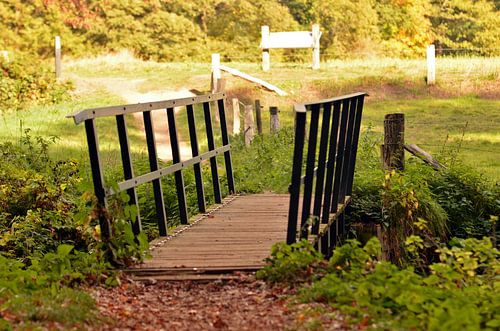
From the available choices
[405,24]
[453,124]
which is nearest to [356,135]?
[453,124]

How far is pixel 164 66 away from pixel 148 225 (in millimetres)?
25750

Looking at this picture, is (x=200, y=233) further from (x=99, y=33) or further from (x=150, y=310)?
(x=99, y=33)

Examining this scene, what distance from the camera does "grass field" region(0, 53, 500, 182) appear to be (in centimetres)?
2527

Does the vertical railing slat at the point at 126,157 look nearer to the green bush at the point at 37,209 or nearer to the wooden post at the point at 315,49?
the green bush at the point at 37,209

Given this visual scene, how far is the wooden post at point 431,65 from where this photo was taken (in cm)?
3206

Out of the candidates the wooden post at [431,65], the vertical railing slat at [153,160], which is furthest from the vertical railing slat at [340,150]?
the wooden post at [431,65]

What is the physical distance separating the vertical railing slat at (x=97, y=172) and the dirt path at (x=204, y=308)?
2.10 ft

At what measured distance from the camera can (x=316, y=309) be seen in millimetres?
7145

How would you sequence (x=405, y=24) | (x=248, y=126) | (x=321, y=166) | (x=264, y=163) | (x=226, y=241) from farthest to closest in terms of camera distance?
1. (x=405, y=24)
2. (x=248, y=126)
3. (x=264, y=163)
4. (x=226, y=241)
5. (x=321, y=166)

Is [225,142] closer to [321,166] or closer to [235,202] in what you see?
[235,202]

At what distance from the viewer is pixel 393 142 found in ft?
44.0

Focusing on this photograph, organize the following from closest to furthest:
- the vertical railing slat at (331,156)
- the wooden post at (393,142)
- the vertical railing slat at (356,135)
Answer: the vertical railing slat at (331,156) → the vertical railing slat at (356,135) → the wooden post at (393,142)

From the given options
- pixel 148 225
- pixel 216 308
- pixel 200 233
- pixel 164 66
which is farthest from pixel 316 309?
pixel 164 66

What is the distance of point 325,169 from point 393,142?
6.75 feet
